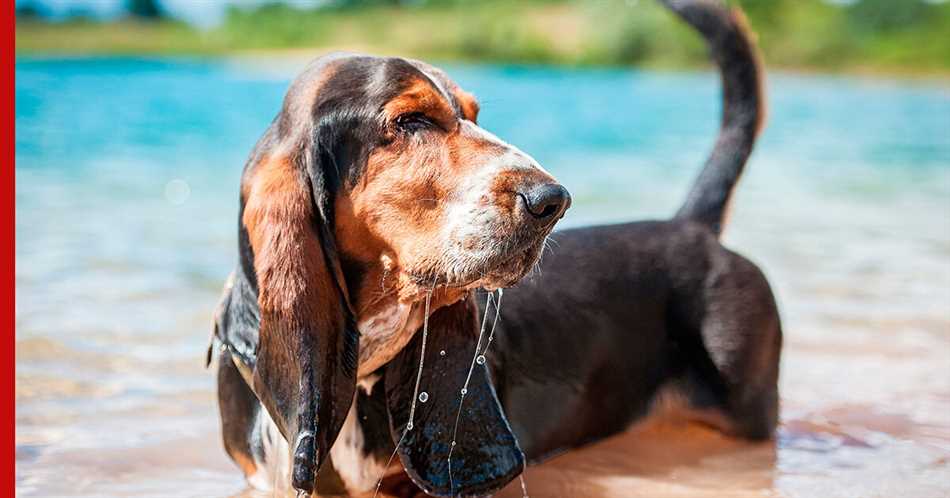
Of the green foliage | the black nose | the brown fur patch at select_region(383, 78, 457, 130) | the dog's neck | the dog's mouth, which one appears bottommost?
the dog's neck

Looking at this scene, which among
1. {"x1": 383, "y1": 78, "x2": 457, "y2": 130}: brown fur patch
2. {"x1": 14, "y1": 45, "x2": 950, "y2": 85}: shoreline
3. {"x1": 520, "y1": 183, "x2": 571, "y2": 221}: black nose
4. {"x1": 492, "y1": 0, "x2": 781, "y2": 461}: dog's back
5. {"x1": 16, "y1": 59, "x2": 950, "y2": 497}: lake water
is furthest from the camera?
{"x1": 14, "y1": 45, "x2": 950, "y2": 85}: shoreline

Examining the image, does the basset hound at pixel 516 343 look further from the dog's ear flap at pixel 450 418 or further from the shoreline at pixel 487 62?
the shoreline at pixel 487 62

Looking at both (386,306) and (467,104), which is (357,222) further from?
(467,104)

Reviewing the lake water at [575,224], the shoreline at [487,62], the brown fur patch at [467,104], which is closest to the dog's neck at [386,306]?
the brown fur patch at [467,104]

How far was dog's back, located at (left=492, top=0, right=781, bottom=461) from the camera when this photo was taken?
385cm

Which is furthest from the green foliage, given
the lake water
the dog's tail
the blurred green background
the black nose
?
the black nose

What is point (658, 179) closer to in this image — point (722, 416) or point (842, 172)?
point (842, 172)

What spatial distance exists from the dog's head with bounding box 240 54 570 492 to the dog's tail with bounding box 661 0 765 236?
161 centimetres

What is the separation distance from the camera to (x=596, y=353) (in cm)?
396

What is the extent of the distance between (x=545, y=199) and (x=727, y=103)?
6.67ft

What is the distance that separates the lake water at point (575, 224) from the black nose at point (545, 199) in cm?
112

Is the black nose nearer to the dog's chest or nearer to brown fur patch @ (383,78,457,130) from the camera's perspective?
brown fur patch @ (383,78,457,130)

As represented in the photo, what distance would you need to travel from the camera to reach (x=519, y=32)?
42656 mm

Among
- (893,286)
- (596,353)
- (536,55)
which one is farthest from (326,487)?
(536,55)
